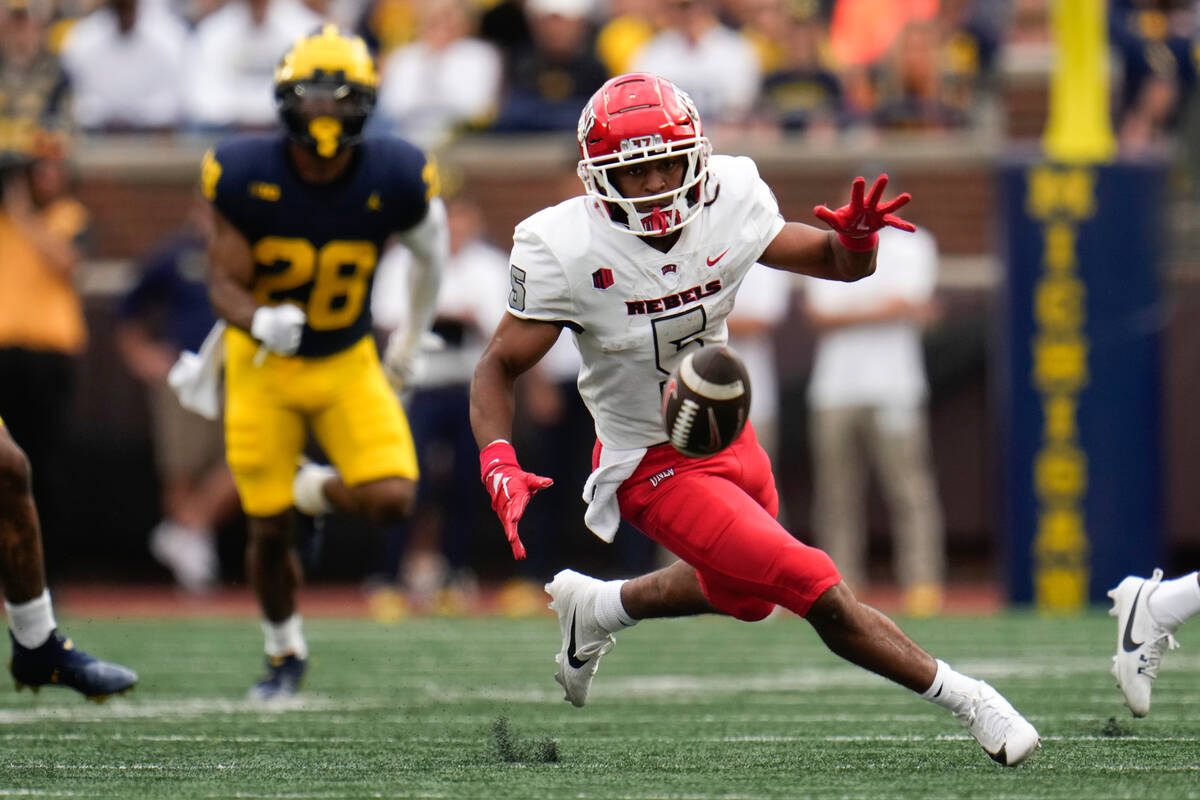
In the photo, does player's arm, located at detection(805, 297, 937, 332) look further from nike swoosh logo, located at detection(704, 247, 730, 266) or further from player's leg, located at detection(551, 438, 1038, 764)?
nike swoosh logo, located at detection(704, 247, 730, 266)

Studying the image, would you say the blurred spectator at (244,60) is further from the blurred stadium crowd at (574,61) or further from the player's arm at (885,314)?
the player's arm at (885,314)

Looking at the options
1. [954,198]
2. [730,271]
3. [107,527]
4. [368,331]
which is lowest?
[107,527]

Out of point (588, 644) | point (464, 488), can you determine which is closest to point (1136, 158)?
point (464, 488)

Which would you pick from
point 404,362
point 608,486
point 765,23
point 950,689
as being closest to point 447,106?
point 765,23

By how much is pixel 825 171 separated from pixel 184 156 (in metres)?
3.54

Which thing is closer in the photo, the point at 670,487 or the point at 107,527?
the point at 670,487

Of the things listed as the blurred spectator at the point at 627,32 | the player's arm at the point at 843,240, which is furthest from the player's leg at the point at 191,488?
the player's arm at the point at 843,240

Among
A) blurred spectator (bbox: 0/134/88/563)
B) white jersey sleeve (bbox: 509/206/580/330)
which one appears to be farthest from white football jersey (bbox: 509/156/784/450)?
blurred spectator (bbox: 0/134/88/563)

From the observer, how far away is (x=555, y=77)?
32.1 feet

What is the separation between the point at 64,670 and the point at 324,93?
1.76 metres

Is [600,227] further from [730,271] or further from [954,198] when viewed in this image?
[954,198]

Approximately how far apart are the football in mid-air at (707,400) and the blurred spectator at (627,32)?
21.5ft

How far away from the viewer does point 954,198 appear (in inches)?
379

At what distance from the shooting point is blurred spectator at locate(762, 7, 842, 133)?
30.8 ft
